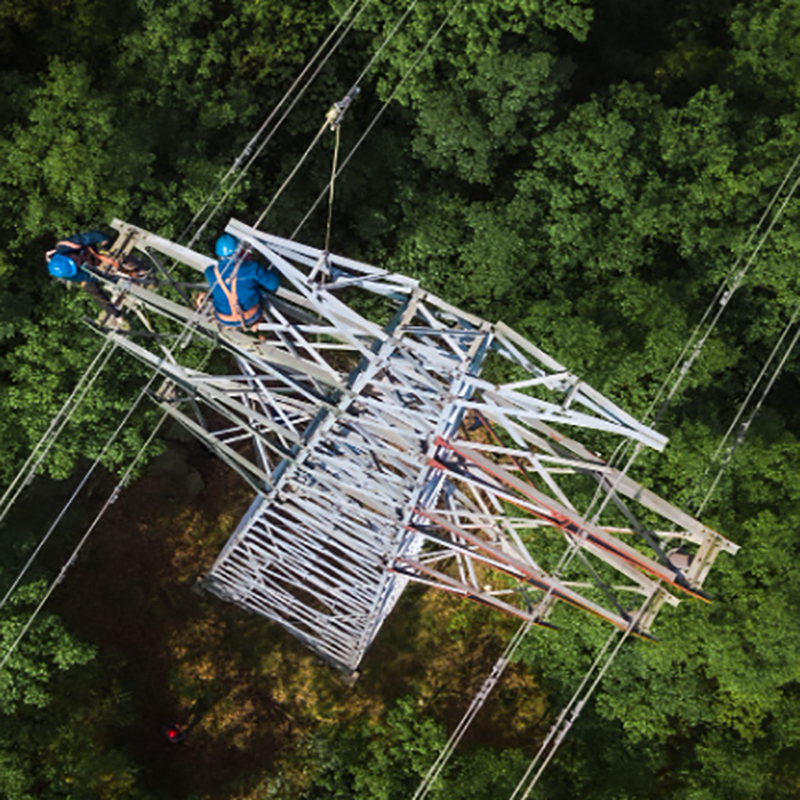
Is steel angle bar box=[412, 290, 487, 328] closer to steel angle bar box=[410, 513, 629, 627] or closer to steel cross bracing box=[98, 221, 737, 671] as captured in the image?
steel cross bracing box=[98, 221, 737, 671]

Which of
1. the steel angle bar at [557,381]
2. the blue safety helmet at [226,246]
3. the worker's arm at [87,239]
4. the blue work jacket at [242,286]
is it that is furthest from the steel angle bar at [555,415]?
the worker's arm at [87,239]

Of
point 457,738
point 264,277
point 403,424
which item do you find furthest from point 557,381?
point 457,738

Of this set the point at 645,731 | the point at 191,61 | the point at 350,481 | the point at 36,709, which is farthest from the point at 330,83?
the point at 645,731

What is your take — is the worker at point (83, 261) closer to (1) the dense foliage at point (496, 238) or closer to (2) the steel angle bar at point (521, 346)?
(1) the dense foliage at point (496, 238)

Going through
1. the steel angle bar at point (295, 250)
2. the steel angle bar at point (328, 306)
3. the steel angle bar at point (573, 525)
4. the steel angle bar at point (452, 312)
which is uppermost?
the steel angle bar at point (452, 312)

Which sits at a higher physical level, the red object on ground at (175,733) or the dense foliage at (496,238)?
the dense foliage at (496,238)

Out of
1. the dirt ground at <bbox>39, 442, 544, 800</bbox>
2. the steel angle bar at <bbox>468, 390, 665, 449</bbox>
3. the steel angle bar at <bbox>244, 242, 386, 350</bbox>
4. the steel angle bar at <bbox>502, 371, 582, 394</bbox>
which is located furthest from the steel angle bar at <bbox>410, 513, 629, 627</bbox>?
the dirt ground at <bbox>39, 442, 544, 800</bbox>

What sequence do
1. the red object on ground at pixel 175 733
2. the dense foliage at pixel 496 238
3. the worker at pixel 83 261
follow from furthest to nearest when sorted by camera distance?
1. the red object on ground at pixel 175 733
2. the dense foliage at pixel 496 238
3. the worker at pixel 83 261

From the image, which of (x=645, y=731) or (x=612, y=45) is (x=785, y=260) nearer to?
(x=612, y=45)
